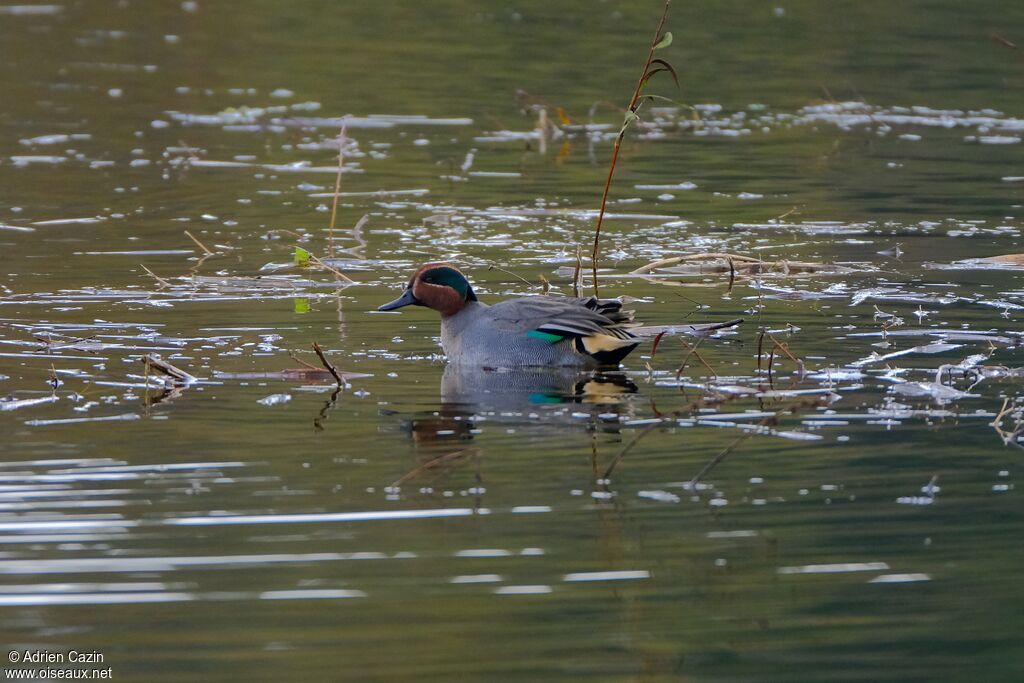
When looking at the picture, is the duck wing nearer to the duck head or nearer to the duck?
the duck

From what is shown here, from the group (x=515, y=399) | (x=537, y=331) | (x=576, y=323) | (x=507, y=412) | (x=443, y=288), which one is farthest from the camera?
(x=443, y=288)

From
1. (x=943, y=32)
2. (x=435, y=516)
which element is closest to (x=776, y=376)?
(x=435, y=516)

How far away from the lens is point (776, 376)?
9164 mm

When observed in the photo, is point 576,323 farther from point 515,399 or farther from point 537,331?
point 515,399

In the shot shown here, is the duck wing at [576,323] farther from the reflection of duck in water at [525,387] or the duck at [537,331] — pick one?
the reflection of duck in water at [525,387]

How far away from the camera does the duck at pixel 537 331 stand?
31.7 ft

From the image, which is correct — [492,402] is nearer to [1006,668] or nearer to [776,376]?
[776,376]

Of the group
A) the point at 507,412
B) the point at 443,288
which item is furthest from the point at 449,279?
the point at 507,412

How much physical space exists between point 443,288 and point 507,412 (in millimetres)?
1524

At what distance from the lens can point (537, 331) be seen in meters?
9.77

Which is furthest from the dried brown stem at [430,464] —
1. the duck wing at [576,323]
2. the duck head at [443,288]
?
the duck head at [443,288]

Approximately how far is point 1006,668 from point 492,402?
3.95 m

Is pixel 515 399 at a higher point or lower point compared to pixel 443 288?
lower

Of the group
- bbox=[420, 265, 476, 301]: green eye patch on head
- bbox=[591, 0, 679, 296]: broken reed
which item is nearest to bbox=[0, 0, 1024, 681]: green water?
bbox=[591, 0, 679, 296]: broken reed
